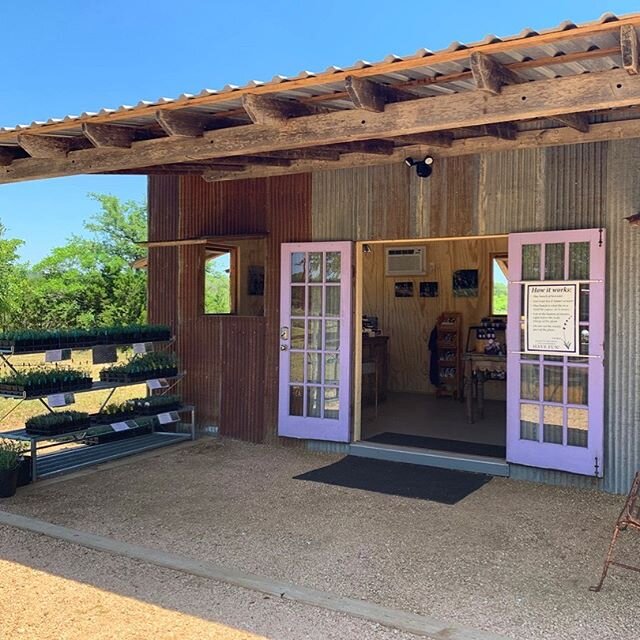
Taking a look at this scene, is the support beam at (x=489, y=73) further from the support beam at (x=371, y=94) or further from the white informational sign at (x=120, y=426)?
the white informational sign at (x=120, y=426)

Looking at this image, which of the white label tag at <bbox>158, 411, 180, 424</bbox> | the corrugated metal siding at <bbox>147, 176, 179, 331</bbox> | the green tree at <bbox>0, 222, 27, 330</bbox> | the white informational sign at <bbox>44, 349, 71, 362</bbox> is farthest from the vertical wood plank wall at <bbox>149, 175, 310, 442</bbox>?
the green tree at <bbox>0, 222, 27, 330</bbox>

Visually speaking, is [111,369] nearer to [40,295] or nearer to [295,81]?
[295,81]

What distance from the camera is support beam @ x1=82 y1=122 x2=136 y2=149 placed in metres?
4.18

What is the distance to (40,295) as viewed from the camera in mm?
17000

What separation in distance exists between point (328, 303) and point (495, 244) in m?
3.62

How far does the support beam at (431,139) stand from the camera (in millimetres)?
4574

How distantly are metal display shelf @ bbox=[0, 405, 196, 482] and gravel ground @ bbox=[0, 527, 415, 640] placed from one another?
171 cm

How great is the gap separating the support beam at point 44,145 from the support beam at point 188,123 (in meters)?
1.05

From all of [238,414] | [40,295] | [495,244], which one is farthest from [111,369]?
[40,295]

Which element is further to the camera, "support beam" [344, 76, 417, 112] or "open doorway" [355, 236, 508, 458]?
"open doorway" [355, 236, 508, 458]

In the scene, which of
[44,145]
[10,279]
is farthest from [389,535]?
[10,279]

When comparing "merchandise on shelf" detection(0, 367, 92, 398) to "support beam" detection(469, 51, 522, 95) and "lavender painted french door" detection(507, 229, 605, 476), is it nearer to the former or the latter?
"lavender painted french door" detection(507, 229, 605, 476)

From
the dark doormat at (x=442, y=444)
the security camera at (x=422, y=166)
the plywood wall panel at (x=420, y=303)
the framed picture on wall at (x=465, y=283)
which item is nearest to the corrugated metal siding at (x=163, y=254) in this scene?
the dark doormat at (x=442, y=444)

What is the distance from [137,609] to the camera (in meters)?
3.01
